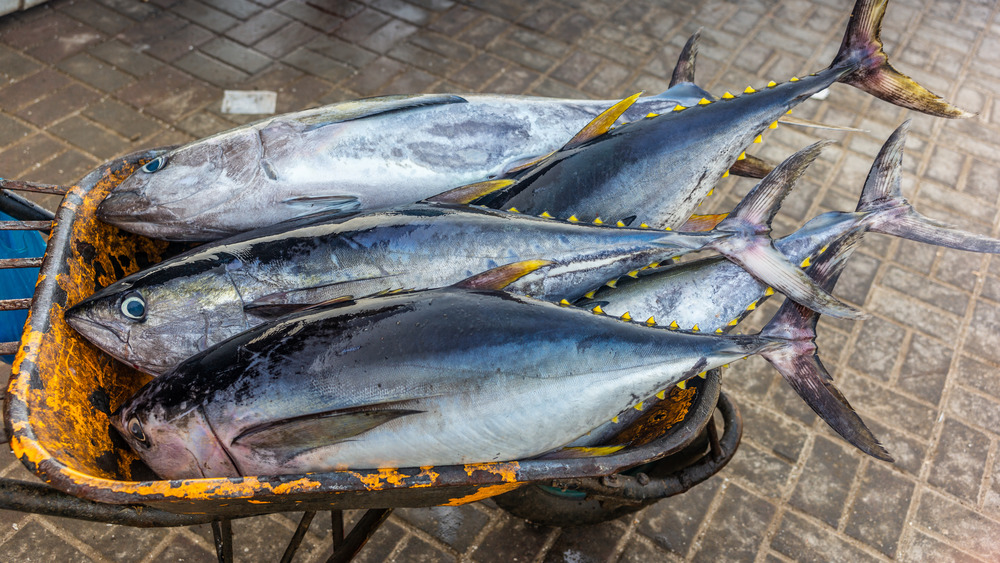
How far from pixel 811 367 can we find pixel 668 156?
661mm

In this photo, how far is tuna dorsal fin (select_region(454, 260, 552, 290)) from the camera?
152 cm

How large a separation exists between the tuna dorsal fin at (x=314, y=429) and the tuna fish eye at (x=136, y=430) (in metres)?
0.20

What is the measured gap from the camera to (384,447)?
1.35 meters

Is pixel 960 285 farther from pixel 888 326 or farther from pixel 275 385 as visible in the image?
pixel 275 385

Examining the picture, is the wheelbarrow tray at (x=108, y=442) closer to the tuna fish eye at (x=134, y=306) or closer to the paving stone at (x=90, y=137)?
the tuna fish eye at (x=134, y=306)

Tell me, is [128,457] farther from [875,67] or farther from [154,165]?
[875,67]

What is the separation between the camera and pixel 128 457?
154cm

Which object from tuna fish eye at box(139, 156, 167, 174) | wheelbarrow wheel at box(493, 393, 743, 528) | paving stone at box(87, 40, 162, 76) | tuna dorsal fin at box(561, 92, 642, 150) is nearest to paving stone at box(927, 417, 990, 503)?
wheelbarrow wheel at box(493, 393, 743, 528)

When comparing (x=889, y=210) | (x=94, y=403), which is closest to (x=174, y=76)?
(x=94, y=403)

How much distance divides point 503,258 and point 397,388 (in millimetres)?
442

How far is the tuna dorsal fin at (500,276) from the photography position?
5.00 feet

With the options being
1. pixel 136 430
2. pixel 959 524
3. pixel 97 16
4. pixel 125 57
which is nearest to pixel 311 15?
pixel 125 57

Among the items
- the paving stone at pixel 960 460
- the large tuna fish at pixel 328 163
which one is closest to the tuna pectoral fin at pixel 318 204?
the large tuna fish at pixel 328 163

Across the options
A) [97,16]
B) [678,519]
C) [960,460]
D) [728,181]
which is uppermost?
[97,16]
